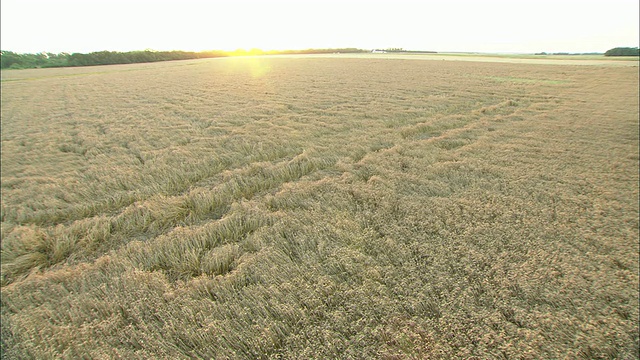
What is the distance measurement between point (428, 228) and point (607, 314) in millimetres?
1282

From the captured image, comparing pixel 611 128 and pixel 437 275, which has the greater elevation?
pixel 611 128

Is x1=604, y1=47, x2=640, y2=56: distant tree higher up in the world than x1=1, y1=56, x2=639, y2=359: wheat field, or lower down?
higher up

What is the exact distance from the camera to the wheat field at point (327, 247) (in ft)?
5.81

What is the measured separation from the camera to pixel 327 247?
8.30 feet

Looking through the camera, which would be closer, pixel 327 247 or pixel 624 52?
pixel 327 247

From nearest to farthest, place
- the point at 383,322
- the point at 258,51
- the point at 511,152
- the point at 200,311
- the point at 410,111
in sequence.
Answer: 1. the point at 383,322
2. the point at 200,311
3. the point at 511,152
4. the point at 410,111
5. the point at 258,51

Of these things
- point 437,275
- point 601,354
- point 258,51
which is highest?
point 258,51

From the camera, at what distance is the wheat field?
1.77m

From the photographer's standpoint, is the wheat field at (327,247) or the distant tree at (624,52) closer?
the wheat field at (327,247)

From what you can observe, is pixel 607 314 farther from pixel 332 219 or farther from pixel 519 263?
pixel 332 219

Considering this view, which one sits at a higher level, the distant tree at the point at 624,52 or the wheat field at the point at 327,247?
the distant tree at the point at 624,52

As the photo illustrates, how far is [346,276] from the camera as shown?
7.21 feet

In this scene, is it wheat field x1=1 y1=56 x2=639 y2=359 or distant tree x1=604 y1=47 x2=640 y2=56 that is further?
distant tree x1=604 y1=47 x2=640 y2=56

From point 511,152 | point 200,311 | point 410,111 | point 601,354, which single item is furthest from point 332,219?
point 410,111
